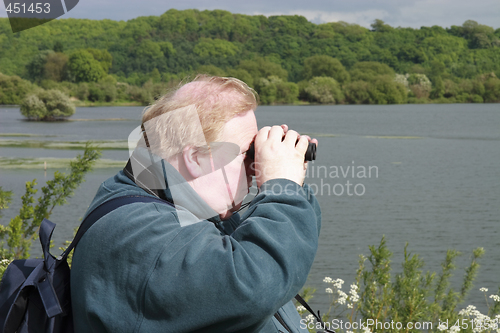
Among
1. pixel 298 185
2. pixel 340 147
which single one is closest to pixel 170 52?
pixel 340 147

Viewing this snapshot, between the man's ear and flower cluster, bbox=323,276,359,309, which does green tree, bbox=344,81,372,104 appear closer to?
flower cluster, bbox=323,276,359,309

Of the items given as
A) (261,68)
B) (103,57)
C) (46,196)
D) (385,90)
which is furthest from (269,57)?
(46,196)

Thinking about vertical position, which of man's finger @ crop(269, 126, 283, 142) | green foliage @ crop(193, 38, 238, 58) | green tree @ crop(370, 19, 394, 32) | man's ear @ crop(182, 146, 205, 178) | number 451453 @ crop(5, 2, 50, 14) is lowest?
man's ear @ crop(182, 146, 205, 178)

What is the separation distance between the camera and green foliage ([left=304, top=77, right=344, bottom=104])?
2731 inches

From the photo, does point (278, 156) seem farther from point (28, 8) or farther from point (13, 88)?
point (13, 88)

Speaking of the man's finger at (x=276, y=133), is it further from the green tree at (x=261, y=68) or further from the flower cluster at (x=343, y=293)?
the green tree at (x=261, y=68)

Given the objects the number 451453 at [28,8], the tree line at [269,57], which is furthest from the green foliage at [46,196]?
the tree line at [269,57]

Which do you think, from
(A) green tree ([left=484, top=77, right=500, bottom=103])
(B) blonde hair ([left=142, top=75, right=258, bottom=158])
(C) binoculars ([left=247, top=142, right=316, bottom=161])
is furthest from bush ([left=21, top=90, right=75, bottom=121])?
(A) green tree ([left=484, top=77, right=500, bottom=103])

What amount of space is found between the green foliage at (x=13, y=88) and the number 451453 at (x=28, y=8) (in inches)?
1714

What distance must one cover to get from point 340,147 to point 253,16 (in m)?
65.5

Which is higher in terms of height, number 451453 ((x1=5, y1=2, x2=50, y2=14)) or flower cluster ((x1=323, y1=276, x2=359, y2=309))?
number 451453 ((x1=5, y1=2, x2=50, y2=14))

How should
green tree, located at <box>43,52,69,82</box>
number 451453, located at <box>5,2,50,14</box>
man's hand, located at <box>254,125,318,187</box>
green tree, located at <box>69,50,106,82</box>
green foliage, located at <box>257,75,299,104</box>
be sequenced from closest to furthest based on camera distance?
1. man's hand, located at <box>254,125,318,187</box>
2. number 451453, located at <box>5,2,50,14</box>
3. green tree, located at <box>43,52,69,82</box>
4. green tree, located at <box>69,50,106,82</box>
5. green foliage, located at <box>257,75,299,104</box>

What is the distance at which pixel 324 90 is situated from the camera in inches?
2753

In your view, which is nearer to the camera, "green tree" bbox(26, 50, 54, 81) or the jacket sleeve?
the jacket sleeve
